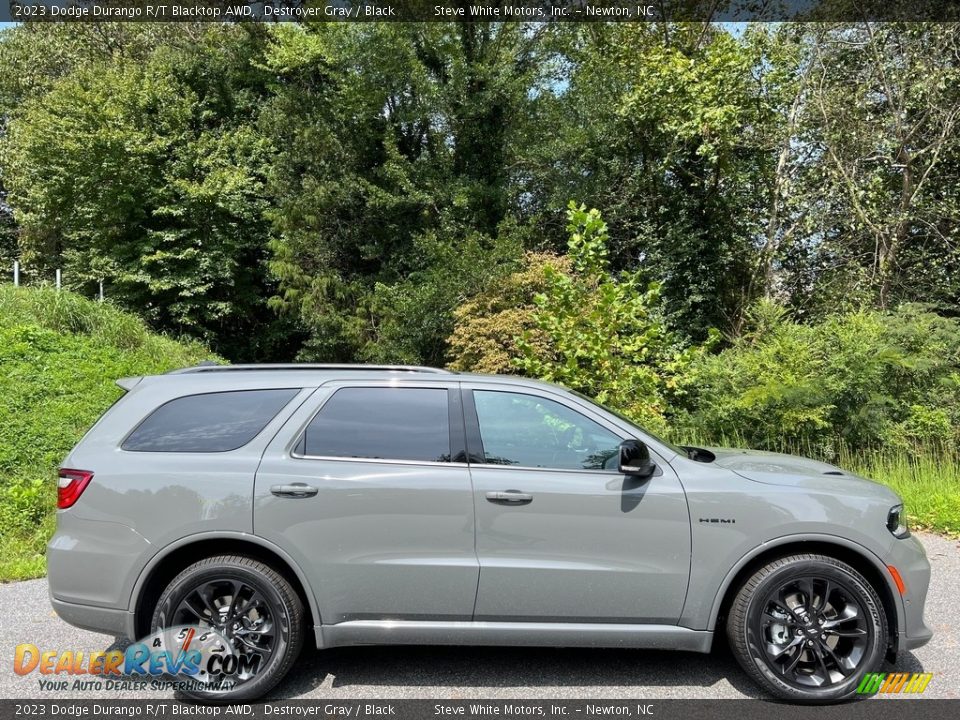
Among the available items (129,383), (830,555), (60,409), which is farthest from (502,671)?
(60,409)

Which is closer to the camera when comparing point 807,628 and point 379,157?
point 807,628

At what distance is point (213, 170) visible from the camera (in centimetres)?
2184

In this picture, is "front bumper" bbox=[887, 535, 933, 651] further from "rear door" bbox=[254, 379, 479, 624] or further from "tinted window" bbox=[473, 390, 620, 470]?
"rear door" bbox=[254, 379, 479, 624]

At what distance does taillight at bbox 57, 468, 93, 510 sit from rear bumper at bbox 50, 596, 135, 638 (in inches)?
20.9

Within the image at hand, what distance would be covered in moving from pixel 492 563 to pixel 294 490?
1118mm

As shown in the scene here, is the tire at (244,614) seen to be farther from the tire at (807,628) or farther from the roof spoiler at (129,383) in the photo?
the tire at (807,628)

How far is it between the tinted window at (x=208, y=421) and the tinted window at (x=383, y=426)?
297mm

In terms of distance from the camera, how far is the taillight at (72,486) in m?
3.83

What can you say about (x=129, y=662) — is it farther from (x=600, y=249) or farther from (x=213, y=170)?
(x=213, y=170)

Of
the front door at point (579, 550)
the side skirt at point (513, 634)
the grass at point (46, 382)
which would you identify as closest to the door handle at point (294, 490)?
the side skirt at point (513, 634)

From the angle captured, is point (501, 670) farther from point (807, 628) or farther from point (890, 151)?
point (890, 151)

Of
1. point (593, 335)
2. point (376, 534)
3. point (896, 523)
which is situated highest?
point (593, 335)

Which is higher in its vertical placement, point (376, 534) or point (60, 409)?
point (376, 534)

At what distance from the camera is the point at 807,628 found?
3734 millimetres
